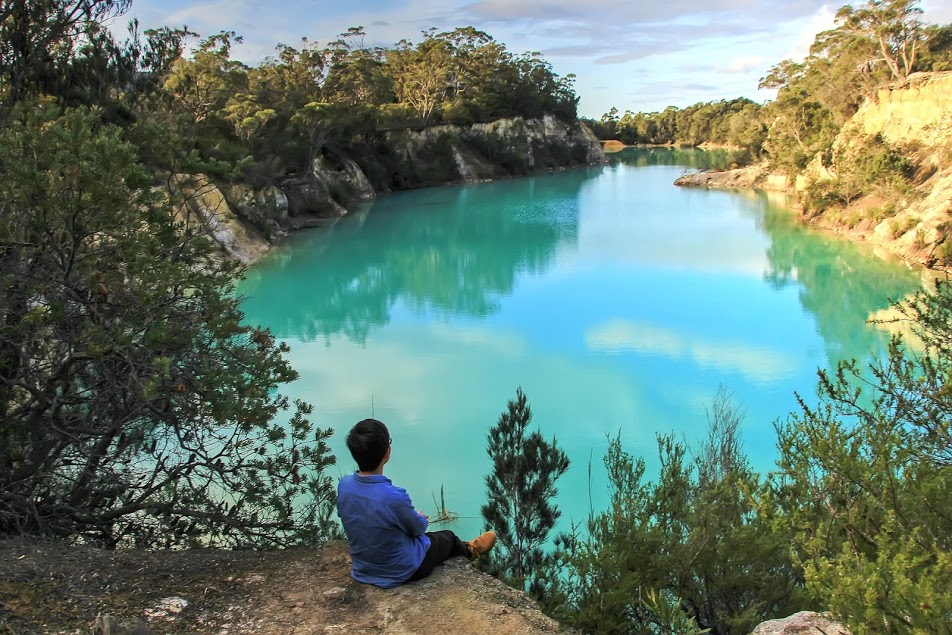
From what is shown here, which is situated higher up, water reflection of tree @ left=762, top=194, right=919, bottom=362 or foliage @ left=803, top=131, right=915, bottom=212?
foliage @ left=803, top=131, right=915, bottom=212

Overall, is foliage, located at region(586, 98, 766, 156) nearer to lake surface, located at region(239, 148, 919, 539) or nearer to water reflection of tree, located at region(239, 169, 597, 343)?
water reflection of tree, located at region(239, 169, 597, 343)

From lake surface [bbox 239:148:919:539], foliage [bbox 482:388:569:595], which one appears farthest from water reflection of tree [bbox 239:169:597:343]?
foliage [bbox 482:388:569:595]

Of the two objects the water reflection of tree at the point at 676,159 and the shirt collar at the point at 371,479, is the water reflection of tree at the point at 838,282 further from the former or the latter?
the water reflection of tree at the point at 676,159

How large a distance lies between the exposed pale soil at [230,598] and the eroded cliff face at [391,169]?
1508 cm

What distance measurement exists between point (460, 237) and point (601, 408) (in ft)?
55.3

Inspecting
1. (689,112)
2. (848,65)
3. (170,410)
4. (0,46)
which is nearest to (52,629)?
(170,410)

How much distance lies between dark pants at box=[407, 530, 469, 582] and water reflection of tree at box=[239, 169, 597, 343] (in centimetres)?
1099

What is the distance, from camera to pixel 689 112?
279 ft

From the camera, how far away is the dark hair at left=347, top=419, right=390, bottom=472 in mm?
3178

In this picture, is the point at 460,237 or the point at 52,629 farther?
the point at 460,237

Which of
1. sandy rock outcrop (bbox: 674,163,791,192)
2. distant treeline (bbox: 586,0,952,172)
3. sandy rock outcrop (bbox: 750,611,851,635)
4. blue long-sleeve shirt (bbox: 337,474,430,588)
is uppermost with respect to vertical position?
distant treeline (bbox: 586,0,952,172)

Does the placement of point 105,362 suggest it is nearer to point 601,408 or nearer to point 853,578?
point 853,578

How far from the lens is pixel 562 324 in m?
14.9

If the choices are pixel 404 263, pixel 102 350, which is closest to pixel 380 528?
pixel 102 350
